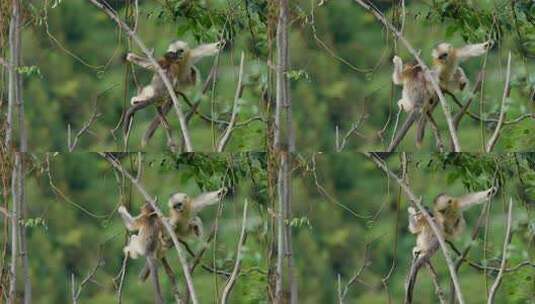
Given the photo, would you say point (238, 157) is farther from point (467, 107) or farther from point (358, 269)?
point (467, 107)

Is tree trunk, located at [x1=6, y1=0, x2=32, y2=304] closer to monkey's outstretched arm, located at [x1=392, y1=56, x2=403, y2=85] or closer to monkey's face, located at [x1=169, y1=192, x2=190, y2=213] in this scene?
monkey's face, located at [x1=169, y1=192, x2=190, y2=213]

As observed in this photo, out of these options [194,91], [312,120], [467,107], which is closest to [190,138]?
[194,91]

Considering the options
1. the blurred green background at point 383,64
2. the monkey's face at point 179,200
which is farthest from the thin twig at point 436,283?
the monkey's face at point 179,200

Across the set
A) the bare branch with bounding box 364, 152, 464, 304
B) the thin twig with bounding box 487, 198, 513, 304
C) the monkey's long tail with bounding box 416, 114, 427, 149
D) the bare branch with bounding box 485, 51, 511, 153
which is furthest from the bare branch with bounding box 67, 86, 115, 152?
the thin twig with bounding box 487, 198, 513, 304

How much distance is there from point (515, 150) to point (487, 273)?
47cm

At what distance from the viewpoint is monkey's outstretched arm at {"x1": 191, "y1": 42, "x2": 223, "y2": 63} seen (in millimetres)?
3719

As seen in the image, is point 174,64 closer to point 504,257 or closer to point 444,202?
point 444,202

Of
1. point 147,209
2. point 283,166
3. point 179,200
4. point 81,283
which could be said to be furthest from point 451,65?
point 81,283

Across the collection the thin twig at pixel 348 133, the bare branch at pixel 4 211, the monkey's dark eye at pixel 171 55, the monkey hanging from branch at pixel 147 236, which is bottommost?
the monkey hanging from branch at pixel 147 236

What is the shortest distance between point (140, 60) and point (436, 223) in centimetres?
123

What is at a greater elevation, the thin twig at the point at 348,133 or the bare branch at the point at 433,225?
the thin twig at the point at 348,133

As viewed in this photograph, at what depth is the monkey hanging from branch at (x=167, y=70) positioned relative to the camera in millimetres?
3715

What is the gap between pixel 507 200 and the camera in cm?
379

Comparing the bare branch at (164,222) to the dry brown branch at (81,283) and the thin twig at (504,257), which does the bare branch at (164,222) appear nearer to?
the dry brown branch at (81,283)
